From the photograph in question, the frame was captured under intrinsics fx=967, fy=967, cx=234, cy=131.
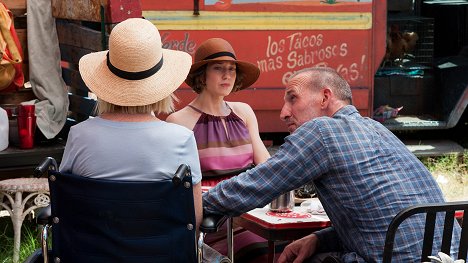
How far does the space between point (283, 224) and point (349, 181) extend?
45cm

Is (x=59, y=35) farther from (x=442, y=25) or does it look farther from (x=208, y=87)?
(x=442, y=25)

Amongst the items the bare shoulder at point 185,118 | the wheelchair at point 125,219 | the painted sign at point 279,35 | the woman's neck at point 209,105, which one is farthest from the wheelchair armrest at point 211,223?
the painted sign at point 279,35

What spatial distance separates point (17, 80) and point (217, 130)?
2.21 metres

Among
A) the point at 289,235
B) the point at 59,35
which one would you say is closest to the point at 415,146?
the point at 59,35

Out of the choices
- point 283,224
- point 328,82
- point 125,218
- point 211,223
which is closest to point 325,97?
point 328,82

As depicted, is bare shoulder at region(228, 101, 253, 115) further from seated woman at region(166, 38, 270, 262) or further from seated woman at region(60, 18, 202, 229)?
seated woman at region(60, 18, 202, 229)

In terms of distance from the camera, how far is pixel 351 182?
11.3 ft

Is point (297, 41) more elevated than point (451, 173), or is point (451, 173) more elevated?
point (297, 41)

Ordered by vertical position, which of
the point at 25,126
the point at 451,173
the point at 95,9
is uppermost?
the point at 95,9

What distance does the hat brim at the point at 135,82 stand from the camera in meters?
3.56

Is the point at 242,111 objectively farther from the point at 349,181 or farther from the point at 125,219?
the point at 125,219

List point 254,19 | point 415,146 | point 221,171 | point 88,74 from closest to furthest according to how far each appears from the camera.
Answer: point 88,74
point 221,171
point 254,19
point 415,146

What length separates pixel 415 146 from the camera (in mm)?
8562

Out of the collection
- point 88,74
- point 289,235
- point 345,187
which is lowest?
point 289,235
